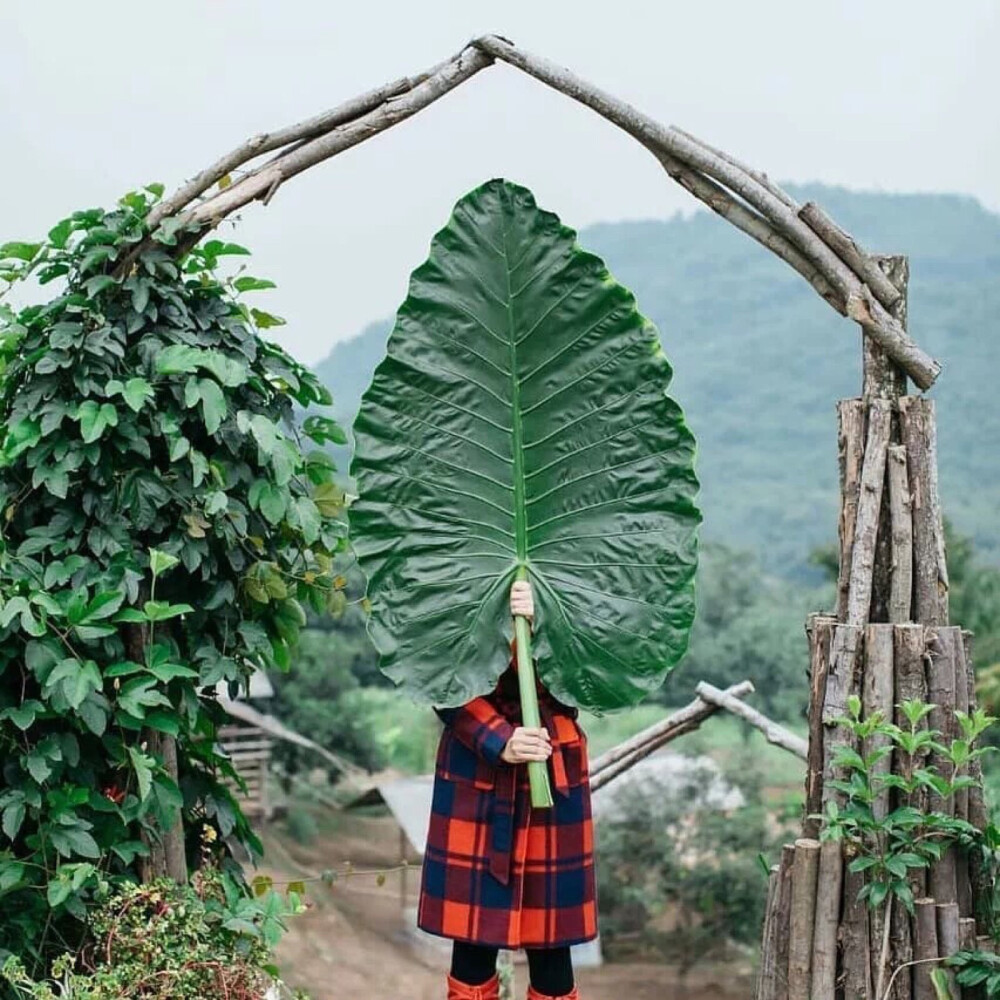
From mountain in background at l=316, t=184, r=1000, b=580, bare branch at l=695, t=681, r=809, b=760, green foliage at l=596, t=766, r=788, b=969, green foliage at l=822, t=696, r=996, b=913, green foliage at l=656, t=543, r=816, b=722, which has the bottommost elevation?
green foliage at l=596, t=766, r=788, b=969

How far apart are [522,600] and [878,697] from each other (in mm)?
671

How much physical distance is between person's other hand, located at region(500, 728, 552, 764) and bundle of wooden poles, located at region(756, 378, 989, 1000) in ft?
1.72

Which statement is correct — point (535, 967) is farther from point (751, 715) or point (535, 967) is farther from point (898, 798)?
point (751, 715)

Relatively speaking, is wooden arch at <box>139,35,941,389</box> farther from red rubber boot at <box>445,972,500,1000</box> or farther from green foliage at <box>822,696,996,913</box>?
red rubber boot at <box>445,972,500,1000</box>

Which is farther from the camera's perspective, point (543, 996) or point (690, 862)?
point (690, 862)

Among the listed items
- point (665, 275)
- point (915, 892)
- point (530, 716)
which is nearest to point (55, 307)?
point (530, 716)

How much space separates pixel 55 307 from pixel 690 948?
6.62m

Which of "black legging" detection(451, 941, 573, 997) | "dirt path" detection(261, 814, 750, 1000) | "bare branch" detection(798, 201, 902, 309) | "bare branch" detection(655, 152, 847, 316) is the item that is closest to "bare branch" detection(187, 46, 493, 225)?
"bare branch" detection(655, 152, 847, 316)

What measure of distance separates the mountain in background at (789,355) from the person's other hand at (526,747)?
36.8ft

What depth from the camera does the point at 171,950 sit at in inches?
102

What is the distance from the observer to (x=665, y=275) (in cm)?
2050

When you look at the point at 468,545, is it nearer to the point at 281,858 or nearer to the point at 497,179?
the point at 497,179

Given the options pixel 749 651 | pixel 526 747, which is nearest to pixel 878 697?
pixel 526 747

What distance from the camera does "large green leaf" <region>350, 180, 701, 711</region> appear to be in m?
2.52
